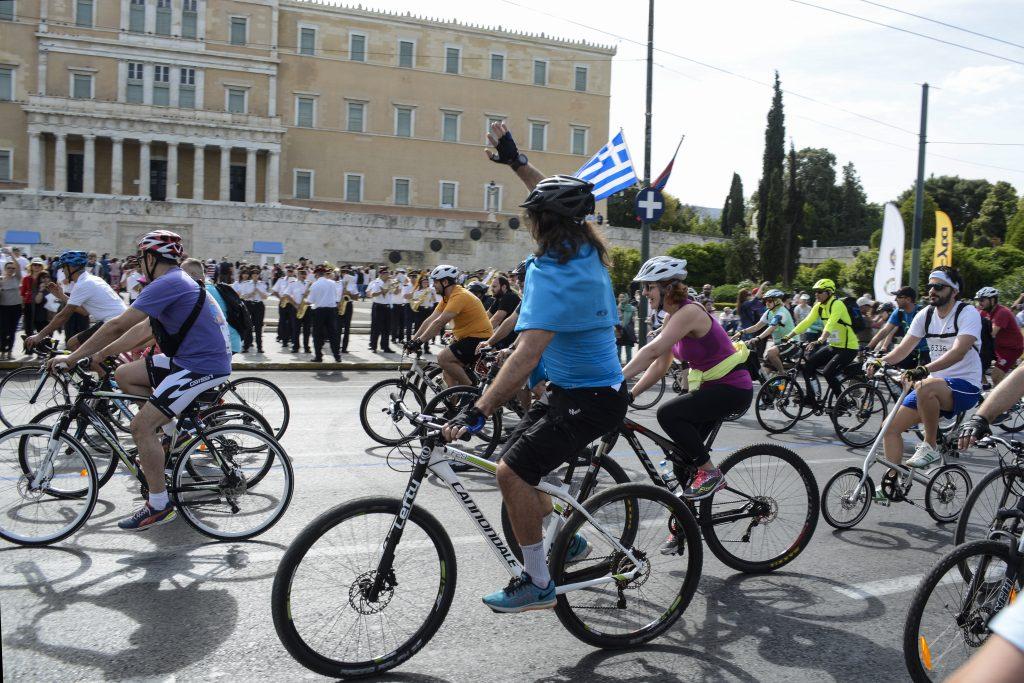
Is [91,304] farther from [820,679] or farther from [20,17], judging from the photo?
[20,17]

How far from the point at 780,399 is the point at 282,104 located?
57.5 metres

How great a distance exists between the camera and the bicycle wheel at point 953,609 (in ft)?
11.5

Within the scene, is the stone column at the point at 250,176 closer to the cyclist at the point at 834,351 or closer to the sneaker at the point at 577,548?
the cyclist at the point at 834,351

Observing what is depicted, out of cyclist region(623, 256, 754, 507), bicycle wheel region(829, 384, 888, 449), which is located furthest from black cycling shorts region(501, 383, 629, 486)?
bicycle wheel region(829, 384, 888, 449)

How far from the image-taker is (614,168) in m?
16.3

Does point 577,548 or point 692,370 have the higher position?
point 692,370

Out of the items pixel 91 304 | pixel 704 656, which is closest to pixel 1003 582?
pixel 704 656

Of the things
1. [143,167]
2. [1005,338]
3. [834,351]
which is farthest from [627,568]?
[143,167]

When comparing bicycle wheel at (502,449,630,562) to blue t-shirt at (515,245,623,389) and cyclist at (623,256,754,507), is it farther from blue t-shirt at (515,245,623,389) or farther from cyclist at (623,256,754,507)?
blue t-shirt at (515,245,623,389)

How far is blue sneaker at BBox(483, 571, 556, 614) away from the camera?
12.6ft

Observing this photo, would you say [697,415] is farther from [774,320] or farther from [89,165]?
[89,165]

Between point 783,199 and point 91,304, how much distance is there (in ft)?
157

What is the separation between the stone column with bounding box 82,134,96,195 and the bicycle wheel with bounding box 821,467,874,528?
59.1 metres

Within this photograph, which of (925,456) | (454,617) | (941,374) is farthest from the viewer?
(941,374)
